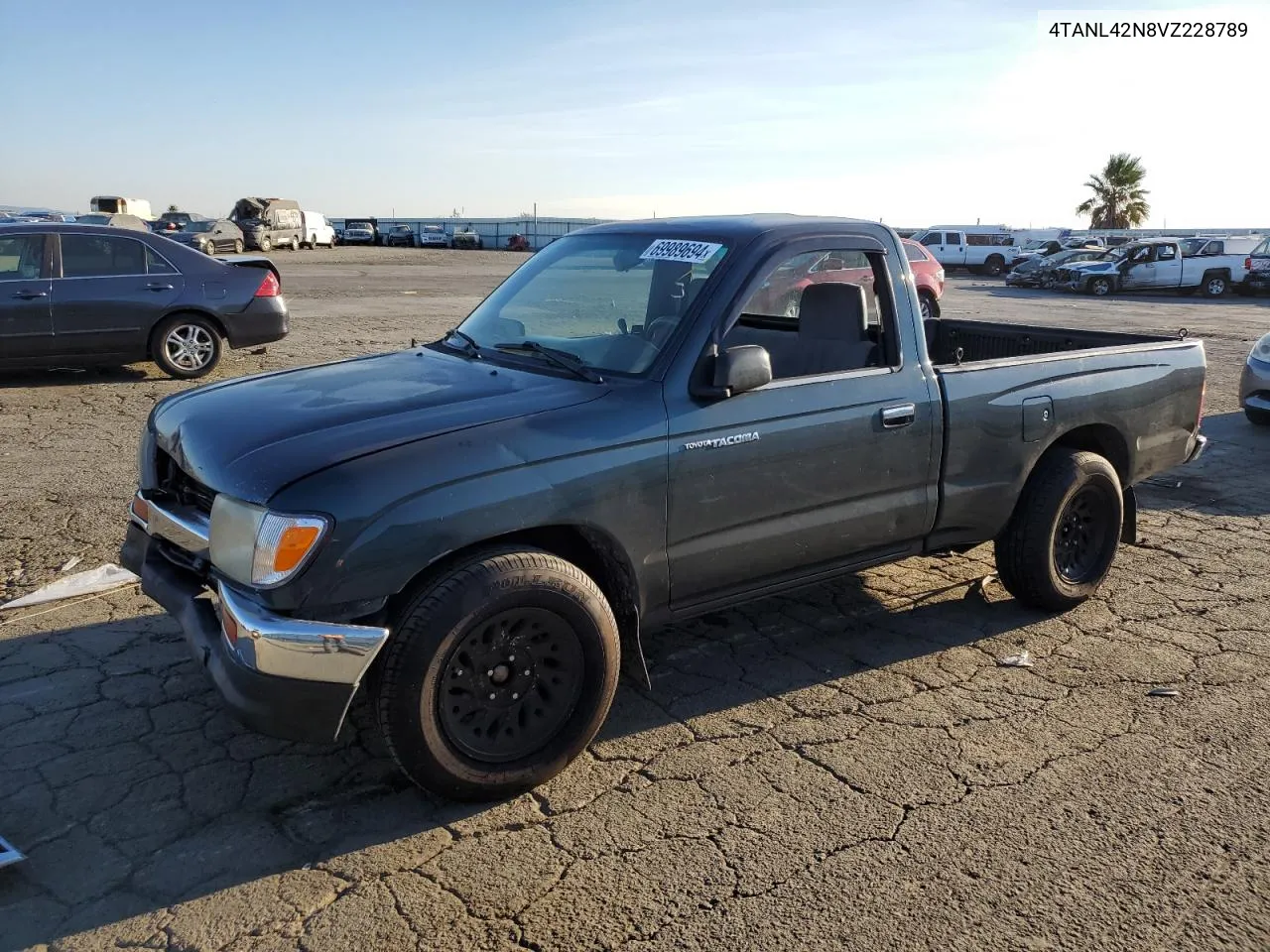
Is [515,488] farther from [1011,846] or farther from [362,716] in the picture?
[1011,846]

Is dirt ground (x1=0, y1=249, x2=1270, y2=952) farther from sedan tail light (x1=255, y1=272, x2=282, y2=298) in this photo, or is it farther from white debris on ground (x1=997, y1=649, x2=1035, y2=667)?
sedan tail light (x1=255, y1=272, x2=282, y2=298)

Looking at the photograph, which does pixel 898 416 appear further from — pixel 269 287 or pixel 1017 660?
pixel 269 287

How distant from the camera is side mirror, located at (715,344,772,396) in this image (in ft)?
12.0

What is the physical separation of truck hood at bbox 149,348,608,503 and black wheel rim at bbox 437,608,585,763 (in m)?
0.68

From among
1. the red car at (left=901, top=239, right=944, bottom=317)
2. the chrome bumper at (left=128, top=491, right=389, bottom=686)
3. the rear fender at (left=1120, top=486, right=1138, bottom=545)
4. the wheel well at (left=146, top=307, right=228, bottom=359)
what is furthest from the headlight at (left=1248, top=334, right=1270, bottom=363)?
the wheel well at (left=146, top=307, right=228, bottom=359)

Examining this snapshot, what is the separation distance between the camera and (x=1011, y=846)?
3182mm

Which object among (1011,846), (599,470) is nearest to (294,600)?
(599,470)

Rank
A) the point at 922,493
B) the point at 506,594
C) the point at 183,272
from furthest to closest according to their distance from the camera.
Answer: the point at 183,272 < the point at 922,493 < the point at 506,594

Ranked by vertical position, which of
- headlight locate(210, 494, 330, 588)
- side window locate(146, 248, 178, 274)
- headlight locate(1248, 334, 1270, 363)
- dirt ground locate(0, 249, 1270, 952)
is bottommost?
dirt ground locate(0, 249, 1270, 952)

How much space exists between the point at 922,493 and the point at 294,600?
8.69 feet

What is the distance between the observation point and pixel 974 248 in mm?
42594

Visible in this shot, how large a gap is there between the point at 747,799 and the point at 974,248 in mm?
42801

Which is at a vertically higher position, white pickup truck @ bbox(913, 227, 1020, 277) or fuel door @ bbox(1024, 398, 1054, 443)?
white pickup truck @ bbox(913, 227, 1020, 277)

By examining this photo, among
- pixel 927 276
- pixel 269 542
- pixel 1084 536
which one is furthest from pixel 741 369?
pixel 927 276
